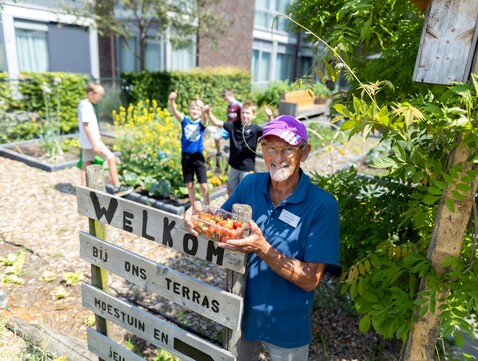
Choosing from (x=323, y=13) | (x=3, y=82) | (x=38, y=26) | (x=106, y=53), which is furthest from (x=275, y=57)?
(x=323, y=13)

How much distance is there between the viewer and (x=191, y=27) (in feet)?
42.5

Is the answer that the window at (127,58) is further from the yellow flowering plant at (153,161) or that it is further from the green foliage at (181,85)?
the yellow flowering plant at (153,161)

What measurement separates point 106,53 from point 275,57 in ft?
31.7

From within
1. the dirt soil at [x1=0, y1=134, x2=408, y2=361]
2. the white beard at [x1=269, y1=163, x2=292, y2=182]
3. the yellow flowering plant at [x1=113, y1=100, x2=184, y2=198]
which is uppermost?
the white beard at [x1=269, y1=163, x2=292, y2=182]

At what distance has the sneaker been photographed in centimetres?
600

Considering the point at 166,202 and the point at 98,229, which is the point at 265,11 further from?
the point at 98,229

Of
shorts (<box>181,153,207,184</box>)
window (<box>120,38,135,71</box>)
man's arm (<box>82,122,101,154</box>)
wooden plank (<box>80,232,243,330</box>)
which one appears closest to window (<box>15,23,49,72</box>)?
window (<box>120,38,135,71</box>)

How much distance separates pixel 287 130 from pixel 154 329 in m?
1.47

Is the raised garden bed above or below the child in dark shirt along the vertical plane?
below

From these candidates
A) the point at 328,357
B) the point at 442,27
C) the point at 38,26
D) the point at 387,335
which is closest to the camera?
the point at 442,27

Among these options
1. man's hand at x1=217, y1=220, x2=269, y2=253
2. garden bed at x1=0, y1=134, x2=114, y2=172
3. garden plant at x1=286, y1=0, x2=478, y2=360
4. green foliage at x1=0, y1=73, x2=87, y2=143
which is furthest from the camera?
green foliage at x1=0, y1=73, x2=87, y2=143

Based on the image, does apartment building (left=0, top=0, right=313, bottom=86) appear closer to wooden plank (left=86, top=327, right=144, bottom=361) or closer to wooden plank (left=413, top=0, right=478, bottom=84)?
Answer: wooden plank (left=86, top=327, right=144, bottom=361)

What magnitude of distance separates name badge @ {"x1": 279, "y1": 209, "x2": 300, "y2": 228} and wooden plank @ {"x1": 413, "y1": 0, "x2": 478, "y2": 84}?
2.93 ft

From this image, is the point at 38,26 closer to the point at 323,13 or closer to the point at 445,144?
the point at 323,13
